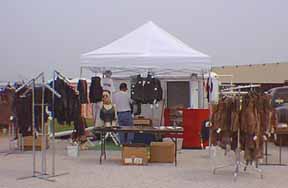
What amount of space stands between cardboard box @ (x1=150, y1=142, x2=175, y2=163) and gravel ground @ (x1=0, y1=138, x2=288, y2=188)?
0.24 metres

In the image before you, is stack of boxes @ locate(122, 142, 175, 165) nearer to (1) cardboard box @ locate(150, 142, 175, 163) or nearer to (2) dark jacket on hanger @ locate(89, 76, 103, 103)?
(1) cardboard box @ locate(150, 142, 175, 163)

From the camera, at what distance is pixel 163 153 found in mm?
10008

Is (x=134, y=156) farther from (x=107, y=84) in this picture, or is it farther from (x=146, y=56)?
(x=107, y=84)

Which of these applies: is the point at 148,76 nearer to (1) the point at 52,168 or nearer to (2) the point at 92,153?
(2) the point at 92,153

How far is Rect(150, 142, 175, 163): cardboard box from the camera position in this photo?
393 inches

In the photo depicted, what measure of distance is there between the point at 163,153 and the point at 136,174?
147 centimetres

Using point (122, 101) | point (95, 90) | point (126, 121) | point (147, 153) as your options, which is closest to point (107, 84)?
point (95, 90)

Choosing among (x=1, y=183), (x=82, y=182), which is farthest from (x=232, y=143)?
(x=1, y=183)

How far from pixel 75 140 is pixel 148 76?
2355 mm

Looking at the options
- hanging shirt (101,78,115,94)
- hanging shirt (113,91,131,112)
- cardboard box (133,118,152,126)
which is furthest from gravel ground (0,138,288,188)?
hanging shirt (101,78,115,94)

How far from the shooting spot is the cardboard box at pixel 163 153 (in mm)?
9977

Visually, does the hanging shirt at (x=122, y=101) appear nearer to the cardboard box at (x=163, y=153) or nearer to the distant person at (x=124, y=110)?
the distant person at (x=124, y=110)

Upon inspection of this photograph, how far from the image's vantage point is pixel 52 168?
8.81 metres

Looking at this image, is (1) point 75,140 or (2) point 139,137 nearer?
(1) point 75,140
